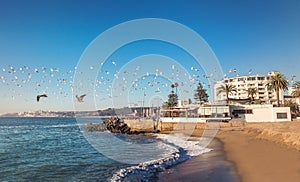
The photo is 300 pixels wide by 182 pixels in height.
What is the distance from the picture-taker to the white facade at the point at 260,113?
41344 millimetres

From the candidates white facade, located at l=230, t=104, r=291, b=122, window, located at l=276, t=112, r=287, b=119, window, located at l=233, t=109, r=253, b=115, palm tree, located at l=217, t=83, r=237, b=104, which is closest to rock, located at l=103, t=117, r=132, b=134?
white facade, located at l=230, t=104, r=291, b=122

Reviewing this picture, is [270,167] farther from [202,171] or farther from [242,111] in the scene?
[242,111]

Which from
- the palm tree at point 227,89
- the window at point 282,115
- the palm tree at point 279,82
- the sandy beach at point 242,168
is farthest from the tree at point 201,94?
the sandy beach at point 242,168

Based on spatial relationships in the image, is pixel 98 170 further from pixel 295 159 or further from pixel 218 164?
pixel 295 159

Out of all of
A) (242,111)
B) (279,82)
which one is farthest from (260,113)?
(279,82)

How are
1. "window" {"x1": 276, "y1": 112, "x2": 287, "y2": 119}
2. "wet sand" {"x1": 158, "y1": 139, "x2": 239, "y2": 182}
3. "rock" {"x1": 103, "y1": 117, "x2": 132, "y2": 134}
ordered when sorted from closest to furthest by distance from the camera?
"wet sand" {"x1": 158, "y1": 139, "x2": 239, "y2": 182} < "window" {"x1": 276, "y1": 112, "x2": 287, "y2": 119} < "rock" {"x1": 103, "y1": 117, "x2": 132, "y2": 134}

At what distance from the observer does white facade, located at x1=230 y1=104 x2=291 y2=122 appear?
136 feet

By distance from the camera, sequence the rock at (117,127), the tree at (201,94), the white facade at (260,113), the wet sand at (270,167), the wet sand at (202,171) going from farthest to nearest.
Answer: the tree at (201,94)
the rock at (117,127)
the white facade at (260,113)
the wet sand at (202,171)
the wet sand at (270,167)

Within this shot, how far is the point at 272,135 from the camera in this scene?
2322 cm

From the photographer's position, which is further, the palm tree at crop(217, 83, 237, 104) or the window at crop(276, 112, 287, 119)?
the palm tree at crop(217, 83, 237, 104)

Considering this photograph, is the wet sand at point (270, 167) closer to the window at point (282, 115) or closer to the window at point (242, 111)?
the window at point (282, 115)

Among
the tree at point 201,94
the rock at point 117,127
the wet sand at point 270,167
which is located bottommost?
the rock at point 117,127

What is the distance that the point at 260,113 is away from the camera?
42.8m

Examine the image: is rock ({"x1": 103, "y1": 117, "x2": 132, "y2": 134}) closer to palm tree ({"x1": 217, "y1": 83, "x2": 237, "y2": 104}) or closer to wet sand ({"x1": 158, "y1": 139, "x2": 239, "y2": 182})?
palm tree ({"x1": 217, "y1": 83, "x2": 237, "y2": 104})
